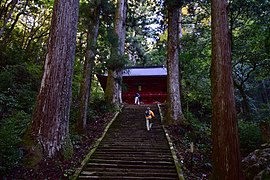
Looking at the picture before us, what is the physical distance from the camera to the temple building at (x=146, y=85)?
1948 cm

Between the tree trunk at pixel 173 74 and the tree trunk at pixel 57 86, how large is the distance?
567 centimetres

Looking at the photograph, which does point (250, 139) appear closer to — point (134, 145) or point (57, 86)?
point (134, 145)

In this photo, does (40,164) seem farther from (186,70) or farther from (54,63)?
(186,70)

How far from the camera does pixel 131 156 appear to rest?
7570mm

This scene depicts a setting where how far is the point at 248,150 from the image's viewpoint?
9.05 meters

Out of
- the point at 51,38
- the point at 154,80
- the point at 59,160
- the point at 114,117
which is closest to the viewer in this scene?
the point at 59,160

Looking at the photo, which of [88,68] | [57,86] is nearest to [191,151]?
[57,86]

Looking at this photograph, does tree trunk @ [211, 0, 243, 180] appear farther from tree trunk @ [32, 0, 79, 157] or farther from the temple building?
the temple building

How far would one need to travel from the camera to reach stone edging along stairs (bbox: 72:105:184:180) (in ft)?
20.4

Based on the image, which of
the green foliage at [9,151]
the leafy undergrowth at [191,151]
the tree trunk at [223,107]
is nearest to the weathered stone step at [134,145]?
the leafy undergrowth at [191,151]

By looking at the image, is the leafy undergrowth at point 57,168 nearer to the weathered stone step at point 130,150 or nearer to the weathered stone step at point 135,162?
the weathered stone step at point 135,162

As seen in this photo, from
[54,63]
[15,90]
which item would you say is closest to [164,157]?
[54,63]

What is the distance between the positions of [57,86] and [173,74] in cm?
652

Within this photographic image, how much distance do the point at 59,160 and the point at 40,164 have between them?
0.57 meters
